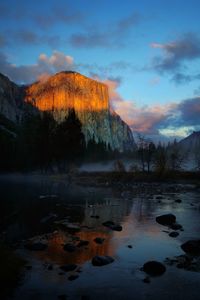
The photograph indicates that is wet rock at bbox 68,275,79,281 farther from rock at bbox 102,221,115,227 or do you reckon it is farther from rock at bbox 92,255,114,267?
rock at bbox 102,221,115,227

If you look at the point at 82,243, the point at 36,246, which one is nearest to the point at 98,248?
the point at 82,243

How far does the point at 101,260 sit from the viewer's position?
17125mm

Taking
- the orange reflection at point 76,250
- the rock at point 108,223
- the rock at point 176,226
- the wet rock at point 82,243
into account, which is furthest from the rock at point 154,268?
the rock at point 108,223

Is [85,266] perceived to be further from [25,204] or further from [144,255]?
[25,204]

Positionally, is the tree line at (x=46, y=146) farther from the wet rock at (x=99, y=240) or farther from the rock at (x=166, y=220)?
the wet rock at (x=99, y=240)

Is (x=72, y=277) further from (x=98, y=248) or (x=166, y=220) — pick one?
(x=166, y=220)

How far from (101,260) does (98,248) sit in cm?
287

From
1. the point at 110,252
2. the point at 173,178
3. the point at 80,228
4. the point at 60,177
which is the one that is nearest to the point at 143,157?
the point at 173,178

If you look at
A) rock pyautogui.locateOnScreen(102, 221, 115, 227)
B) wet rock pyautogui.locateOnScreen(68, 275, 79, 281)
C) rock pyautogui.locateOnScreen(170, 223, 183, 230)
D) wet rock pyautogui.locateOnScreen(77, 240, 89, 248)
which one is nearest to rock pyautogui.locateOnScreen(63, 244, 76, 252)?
wet rock pyautogui.locateOnScreen(77, 240, 89, 248)

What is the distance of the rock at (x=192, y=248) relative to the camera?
62.9 ft

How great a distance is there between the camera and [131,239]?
22.3 m

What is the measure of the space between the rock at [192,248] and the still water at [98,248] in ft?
1.43

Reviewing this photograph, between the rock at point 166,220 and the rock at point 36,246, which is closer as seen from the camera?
Result: the rock at point 36,246

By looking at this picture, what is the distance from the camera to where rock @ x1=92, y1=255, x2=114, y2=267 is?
55.5ft
